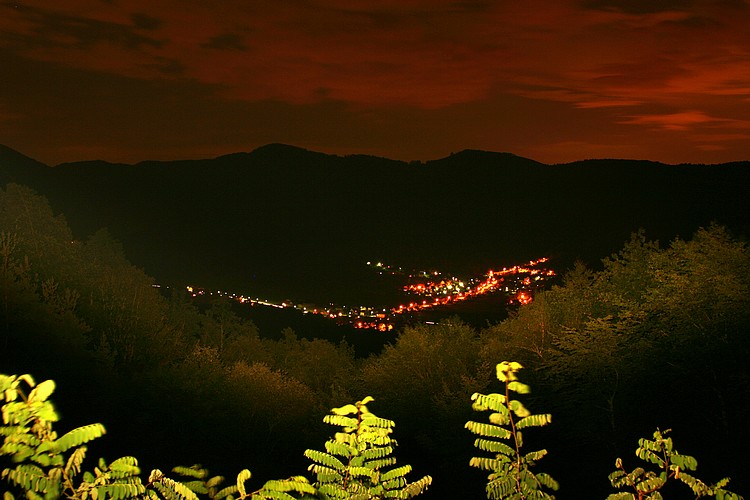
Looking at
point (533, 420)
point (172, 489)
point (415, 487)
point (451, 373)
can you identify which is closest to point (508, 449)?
point (533, 420)

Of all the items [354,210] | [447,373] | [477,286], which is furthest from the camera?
[354,210]

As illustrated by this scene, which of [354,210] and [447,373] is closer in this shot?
[447,373]

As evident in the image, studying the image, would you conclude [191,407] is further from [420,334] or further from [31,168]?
[31,168]

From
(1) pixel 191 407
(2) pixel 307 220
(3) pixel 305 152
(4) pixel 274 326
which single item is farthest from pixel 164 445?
(3) pixel 305 152

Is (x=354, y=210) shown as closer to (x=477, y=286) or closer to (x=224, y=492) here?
(x=477, y=286)

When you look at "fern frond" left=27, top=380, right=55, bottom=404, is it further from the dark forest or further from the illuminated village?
the illuminated village

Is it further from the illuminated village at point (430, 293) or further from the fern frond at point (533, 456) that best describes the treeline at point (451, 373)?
the illuminated village at point (430, 293)
